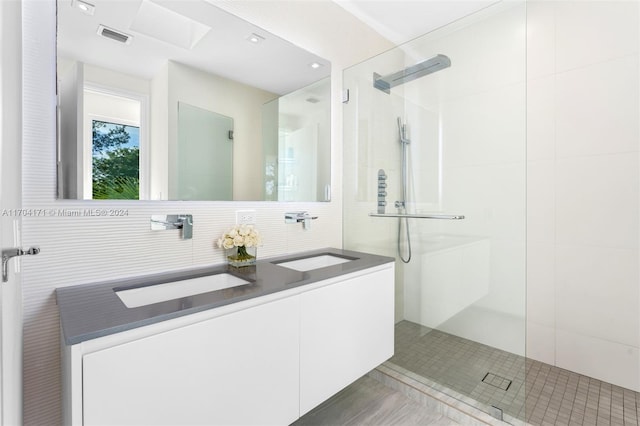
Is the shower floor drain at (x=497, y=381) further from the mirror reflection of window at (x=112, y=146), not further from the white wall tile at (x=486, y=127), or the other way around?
the mirror reflection of window at (x=112, y=146)

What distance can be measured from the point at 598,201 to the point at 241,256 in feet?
6.98

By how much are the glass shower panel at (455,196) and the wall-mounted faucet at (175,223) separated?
1117mm

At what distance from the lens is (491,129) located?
1.71 metres

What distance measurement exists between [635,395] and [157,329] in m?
2.50

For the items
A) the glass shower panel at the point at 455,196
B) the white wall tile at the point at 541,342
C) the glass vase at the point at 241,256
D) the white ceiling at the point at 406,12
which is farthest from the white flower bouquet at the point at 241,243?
the white wall tile at the point at 541,342

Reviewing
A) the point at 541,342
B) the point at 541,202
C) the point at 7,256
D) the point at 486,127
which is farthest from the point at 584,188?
the point at 7,256

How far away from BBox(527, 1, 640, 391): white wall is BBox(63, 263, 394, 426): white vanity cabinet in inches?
54.1

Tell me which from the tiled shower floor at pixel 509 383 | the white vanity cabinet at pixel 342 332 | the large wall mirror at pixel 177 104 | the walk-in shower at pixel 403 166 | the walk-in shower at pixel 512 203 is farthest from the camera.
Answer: the walk-in shower at pixel 403 166

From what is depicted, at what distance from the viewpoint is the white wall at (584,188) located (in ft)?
5.79

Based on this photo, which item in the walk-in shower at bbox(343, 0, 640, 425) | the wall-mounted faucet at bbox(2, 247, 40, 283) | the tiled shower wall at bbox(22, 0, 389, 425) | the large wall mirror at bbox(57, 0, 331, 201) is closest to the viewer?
the wall-mounted faucet at bbox(2, 247, 40, 283)

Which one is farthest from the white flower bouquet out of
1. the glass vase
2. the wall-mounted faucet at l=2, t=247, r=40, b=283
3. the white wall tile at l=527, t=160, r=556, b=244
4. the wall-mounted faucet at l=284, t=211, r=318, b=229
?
the white wall tile at l=527, t=160, r=556, b=244

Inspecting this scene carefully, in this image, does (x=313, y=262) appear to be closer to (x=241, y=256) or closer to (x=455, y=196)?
(x=241, y=256)

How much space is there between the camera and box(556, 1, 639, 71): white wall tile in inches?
68.7

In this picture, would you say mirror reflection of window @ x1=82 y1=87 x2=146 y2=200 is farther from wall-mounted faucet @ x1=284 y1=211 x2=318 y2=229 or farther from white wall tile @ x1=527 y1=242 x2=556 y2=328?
white wall tile @ x1=527 y1=242 x2=556 y2=328
